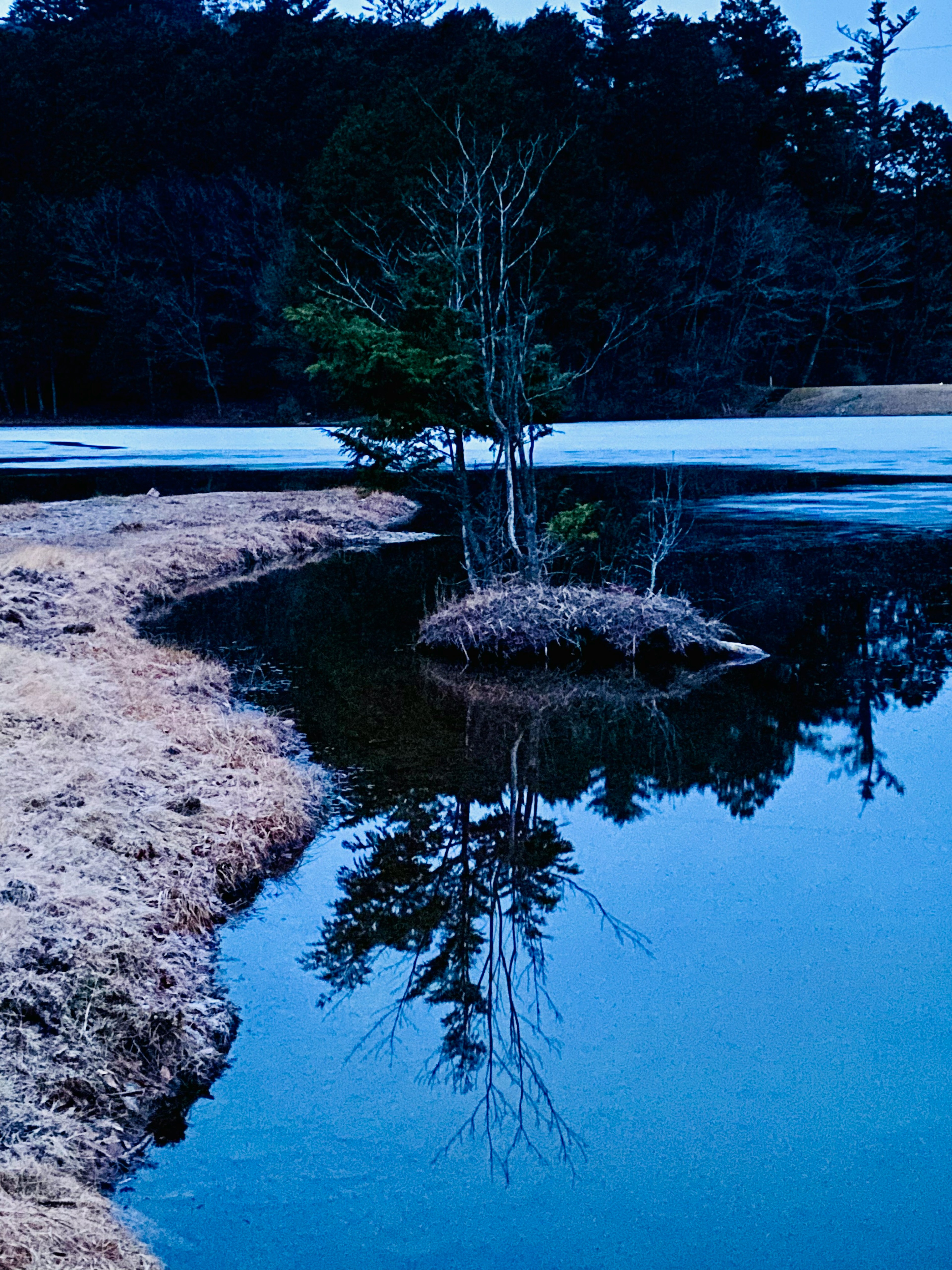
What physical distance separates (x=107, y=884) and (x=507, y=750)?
4.28m

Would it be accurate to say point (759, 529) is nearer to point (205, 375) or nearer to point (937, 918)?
point (937, 918)

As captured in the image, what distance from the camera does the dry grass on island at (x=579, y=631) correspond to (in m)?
12.9

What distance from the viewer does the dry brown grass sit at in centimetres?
1293

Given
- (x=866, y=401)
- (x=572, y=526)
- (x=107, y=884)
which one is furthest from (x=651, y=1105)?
(x=866, y=401)

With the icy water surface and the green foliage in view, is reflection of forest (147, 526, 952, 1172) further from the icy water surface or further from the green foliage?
the icy water surface

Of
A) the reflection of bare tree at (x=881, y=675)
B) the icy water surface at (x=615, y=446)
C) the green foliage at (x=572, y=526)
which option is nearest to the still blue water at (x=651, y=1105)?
the reflection of bare tree at (x=881, y=675)

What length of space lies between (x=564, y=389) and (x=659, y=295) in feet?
148

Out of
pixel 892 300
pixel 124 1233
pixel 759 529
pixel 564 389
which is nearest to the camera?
pixel 124 1233

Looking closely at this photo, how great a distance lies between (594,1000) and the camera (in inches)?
233

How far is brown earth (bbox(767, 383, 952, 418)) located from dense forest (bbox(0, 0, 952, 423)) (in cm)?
200

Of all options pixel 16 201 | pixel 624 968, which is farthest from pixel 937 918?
pixel 16 201

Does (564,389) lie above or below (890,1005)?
above

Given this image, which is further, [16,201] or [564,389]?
[16,201]

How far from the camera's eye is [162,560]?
737 inches
